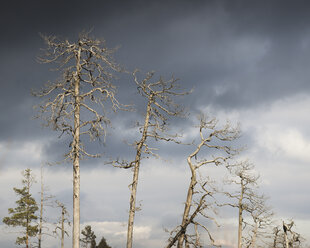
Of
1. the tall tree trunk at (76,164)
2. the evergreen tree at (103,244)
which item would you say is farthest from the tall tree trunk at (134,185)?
the evergreen tree at (103,244)

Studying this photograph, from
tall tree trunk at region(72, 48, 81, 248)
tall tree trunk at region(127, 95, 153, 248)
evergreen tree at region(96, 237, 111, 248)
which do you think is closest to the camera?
tall tree trunk at region(72, 48, 81, 248)

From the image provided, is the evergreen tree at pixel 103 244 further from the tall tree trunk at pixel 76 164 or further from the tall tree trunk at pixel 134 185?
the tall tree trunk at pixel 76 164

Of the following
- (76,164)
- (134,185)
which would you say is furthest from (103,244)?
(76,164)

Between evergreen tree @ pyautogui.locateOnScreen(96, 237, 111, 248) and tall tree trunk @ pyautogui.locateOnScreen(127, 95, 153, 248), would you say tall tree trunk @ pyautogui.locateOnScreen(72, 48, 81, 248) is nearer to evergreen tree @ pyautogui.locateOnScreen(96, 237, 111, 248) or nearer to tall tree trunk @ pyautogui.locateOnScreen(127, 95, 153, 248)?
tall tree trunk @ pyautogui.locateOnScreen(127, 95, 153, 248)

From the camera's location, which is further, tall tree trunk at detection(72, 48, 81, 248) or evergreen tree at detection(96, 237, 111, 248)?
evergreen tree at detection(96, 237, 111, 248)

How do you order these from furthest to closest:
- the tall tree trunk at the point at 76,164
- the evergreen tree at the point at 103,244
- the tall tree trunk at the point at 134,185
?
the evergreen tree at the point at 103,244, the tall tree trunk at the point at 134,185, the tall tree trunk at the point at 76,164

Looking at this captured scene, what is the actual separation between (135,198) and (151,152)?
7.24ft

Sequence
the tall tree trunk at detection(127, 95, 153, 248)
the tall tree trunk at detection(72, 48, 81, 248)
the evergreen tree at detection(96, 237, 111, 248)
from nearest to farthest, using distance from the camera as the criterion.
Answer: the tall tree trunk at detection(72, 48, 81, 248), the tall tree trunk at detection(127, 95, 153, 248), the evergreen tree at detection(96, 237, 111, 248)

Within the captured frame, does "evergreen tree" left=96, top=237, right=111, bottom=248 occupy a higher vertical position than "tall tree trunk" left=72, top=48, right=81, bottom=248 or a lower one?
lower

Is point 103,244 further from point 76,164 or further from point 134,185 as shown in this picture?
point 76,164

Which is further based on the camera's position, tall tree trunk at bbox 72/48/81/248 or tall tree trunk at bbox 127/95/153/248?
tall tree trunk at bbox 127/95/153/248

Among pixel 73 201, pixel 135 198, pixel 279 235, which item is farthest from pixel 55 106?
pixel 279 235

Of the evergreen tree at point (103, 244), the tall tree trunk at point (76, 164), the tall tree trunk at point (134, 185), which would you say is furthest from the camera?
the evergreen tree at point (103, 244)

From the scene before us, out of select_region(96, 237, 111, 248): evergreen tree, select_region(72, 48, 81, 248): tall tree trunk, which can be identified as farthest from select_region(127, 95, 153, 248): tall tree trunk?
select_region(96, 237, 111, 248): evergreen tree
